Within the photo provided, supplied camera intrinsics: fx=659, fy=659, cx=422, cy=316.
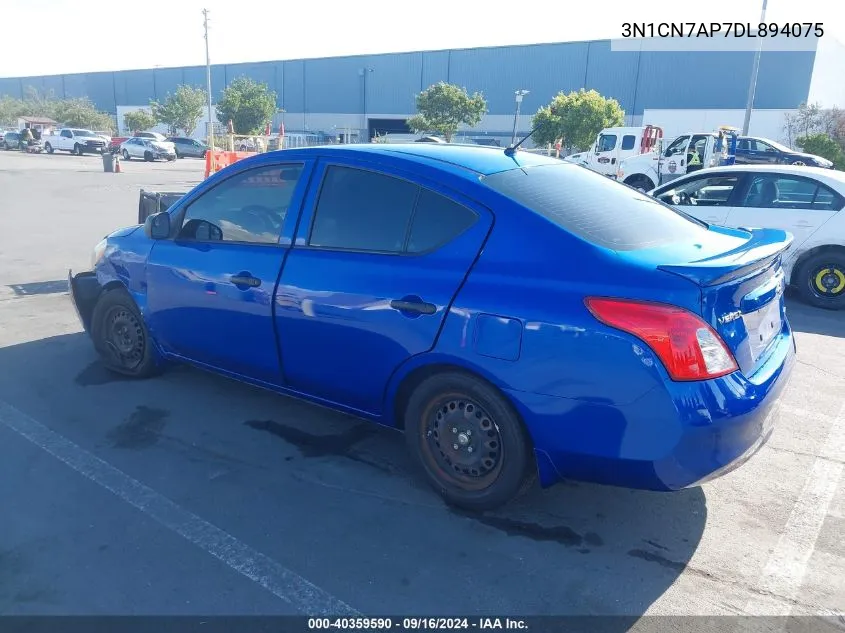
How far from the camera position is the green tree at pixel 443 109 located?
1961 inches

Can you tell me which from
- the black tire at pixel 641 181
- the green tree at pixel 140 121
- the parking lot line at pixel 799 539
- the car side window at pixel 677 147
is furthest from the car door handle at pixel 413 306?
the green tree at pixel 140 121

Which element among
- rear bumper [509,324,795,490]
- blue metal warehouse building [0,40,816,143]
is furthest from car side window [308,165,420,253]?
blue metal warehouse building [0,40,816,143]

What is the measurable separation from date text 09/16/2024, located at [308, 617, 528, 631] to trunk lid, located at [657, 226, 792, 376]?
142 centimetres

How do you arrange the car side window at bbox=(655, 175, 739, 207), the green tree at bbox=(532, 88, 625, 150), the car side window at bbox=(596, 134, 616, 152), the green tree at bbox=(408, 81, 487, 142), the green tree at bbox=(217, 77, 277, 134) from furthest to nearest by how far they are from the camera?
1. the green tree at bbox=(217, 77, 277, 134)
2. the green tree at bbox=(408, 81, 487, 142)
3. the green tree at bbox=(532, 88, 625, 150)
4. the car side window at bbox=(596, 134, 616, 152)
5. the car side window at bbox=(655, 175, 739, 207)

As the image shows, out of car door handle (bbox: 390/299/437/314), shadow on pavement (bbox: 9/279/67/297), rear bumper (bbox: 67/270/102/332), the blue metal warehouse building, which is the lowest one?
shadow on pavement (bbox: 9/279/67/297)

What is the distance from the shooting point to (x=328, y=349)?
3.49 metres

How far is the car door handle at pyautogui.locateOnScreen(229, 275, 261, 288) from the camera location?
3.72 metres

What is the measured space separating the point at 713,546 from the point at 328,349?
2.08 m

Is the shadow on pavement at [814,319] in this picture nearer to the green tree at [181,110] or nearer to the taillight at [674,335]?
the taillight at [674,335]

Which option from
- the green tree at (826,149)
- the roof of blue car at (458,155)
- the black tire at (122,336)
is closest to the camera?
the roof of blue car at (458,155)

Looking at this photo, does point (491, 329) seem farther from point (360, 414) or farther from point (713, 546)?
point (713, 546)

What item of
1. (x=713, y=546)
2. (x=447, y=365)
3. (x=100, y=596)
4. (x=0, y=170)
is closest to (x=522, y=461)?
(x=447, y=365)

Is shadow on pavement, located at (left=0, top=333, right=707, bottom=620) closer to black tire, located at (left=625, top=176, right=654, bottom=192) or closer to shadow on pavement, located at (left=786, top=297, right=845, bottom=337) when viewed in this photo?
shadow on pavement, located at (left=786, top=297, right=845, bottom=337)

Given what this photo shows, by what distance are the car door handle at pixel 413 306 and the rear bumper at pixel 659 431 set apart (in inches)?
21.8
